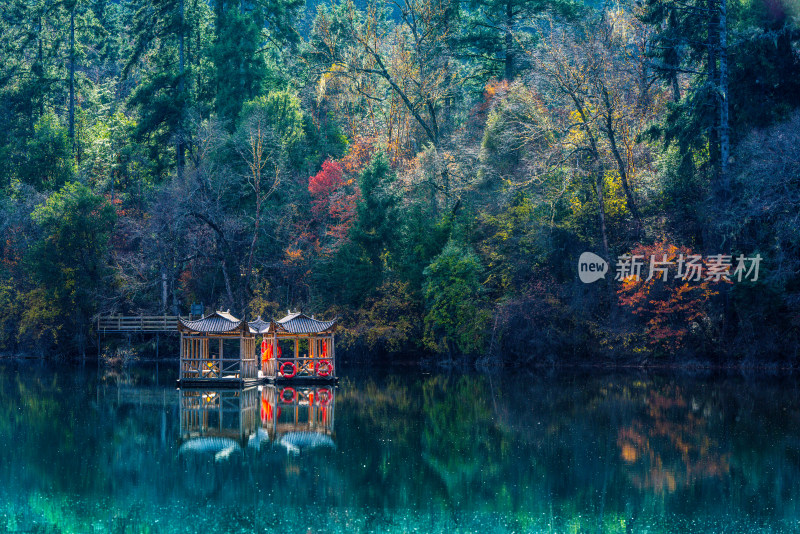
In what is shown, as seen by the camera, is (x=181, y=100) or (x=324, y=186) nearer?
(x=324, y=186)

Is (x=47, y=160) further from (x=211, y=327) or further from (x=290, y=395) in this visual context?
(x=290, y=395)

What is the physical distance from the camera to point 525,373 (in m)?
33.7

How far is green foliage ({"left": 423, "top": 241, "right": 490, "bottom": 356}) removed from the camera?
3675cm

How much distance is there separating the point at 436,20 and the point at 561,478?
32.3m

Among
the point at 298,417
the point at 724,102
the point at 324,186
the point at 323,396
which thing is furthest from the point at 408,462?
the point at 324,186

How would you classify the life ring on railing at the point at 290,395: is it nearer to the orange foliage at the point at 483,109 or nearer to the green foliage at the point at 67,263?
the green foliage at the point at 67,263

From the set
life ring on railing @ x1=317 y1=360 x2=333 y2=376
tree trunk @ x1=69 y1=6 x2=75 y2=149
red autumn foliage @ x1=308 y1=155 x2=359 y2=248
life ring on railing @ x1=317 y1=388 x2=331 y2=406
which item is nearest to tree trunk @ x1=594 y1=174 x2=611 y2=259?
red autumn foliage @ x1=308 y1=155 x2=359 y2=248

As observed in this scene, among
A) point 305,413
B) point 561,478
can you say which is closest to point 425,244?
point 305,413

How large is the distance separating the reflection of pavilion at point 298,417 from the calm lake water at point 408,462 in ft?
0.30

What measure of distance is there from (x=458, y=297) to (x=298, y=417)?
1658 cm

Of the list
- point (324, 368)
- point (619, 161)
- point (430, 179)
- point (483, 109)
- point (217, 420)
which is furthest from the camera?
point (483, 109)

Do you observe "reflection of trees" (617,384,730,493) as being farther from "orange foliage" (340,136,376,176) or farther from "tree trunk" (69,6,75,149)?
"tree trunk" (69,6,75,149)

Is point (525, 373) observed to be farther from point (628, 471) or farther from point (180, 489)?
point (180, 489)

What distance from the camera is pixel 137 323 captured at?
4253cm
